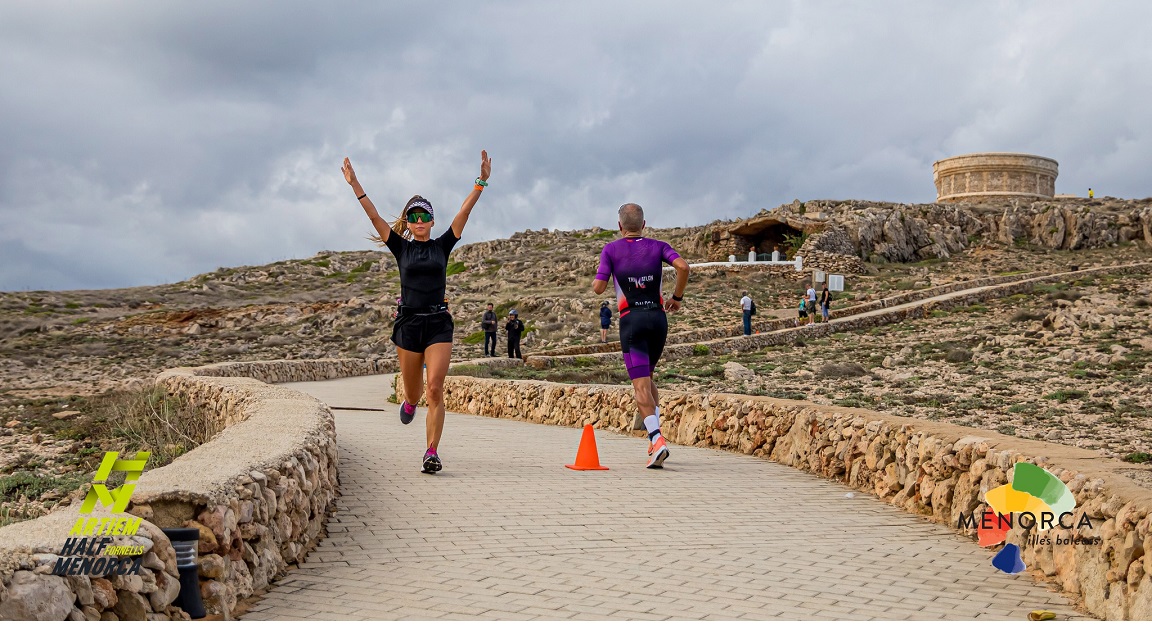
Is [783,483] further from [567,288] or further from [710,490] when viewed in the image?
[567,288]

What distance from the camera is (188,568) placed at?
4.10 meters

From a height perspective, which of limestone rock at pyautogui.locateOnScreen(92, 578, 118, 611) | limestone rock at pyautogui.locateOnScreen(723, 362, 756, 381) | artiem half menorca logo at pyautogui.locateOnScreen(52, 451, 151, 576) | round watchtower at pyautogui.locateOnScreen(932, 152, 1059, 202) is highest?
round watchtower at pyautogui.locateOnScreen(932, 152, 1059, 202)

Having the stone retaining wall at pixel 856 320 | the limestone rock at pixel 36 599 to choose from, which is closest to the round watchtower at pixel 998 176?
the stone retaining wall at pixel 856 320

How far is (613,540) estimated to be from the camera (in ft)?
20.3

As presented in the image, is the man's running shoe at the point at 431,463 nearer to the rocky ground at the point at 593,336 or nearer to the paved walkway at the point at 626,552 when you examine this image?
the paved walkway at the point at 626,552

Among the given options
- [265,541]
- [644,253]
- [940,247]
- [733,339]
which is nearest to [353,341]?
[733,339]

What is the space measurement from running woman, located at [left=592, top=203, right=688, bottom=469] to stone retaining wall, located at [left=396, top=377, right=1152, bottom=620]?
1.88 m

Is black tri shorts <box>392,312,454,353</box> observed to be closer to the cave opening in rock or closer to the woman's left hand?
the woman's left hand

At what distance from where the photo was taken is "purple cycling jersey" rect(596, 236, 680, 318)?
28.4 ft

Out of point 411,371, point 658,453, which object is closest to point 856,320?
point 658,453

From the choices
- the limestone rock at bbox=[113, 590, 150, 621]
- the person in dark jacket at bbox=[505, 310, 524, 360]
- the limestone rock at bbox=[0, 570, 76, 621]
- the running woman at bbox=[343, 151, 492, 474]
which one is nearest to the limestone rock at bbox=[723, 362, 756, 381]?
the person in dark jacket at bbox=[505, 310, 524, 360]

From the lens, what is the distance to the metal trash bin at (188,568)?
4.06 metres

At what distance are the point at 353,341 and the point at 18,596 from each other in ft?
140

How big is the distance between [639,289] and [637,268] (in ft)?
0.60
